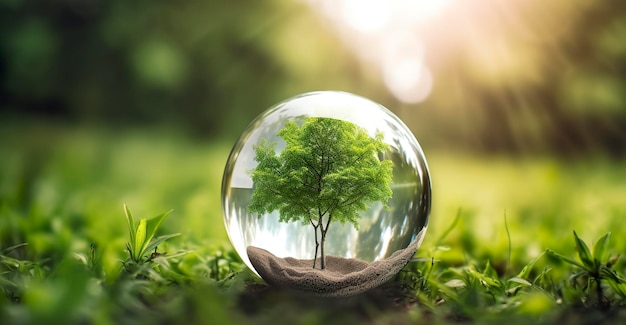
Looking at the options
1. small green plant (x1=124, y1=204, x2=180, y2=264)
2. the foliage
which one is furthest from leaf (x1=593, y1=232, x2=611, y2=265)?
small green plant (x1=124, y1=204, x2=180, y2=264)

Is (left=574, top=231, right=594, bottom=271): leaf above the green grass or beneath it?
above

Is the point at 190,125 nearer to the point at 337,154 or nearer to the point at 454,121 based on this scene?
the point at 454,121

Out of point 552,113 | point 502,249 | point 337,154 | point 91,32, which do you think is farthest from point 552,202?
point 91,32

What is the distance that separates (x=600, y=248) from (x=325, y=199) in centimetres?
102

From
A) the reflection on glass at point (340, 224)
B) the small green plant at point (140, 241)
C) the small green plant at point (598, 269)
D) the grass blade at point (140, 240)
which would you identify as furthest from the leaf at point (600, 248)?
the grass blade at point (140, 240)

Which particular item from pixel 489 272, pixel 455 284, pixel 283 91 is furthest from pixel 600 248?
pixel 283 91

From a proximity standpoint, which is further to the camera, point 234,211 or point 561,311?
point 234,211

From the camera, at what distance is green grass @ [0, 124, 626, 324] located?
1625mm

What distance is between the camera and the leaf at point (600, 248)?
2055 mm

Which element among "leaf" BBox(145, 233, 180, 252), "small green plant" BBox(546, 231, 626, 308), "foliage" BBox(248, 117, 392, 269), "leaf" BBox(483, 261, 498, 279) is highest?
"foliage" BBox(248, 117, 392, 269)

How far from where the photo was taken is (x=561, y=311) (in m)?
1.90

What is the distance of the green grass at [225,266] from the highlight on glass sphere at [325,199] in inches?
4.6

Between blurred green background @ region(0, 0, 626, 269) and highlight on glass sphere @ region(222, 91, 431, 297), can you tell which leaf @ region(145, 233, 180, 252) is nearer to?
highlight on glass sphere @ region(222, 91, 431, 297)

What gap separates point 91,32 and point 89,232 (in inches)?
273
